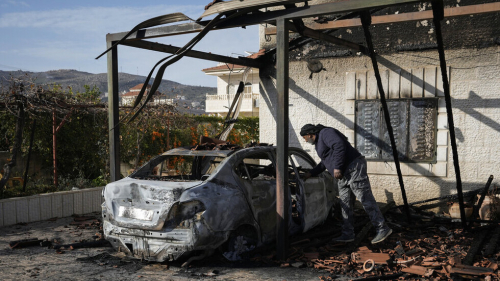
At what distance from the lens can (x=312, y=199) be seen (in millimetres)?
6840

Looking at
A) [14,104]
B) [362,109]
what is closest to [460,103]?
[362,109]

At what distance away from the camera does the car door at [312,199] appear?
6598 millimetres

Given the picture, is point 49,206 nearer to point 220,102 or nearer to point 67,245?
point 67,245

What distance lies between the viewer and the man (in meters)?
6.44

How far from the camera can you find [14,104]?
29.1 ft

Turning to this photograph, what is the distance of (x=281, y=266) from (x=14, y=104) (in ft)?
20.9

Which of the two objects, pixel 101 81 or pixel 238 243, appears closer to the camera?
pixel 238 243

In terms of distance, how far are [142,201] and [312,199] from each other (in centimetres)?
265

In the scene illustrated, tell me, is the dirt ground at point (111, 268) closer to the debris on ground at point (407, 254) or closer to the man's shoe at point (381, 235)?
the debris on ground at point (407, 254)

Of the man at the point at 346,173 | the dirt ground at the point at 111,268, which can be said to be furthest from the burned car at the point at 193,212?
the man at the point at 346,173

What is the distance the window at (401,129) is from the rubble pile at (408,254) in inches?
68.0

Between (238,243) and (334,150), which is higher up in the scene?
(334,150)

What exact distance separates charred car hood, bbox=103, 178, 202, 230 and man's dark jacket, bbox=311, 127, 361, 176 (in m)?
2.08

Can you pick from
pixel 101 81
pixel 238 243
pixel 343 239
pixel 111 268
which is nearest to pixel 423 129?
pixel 343 239
